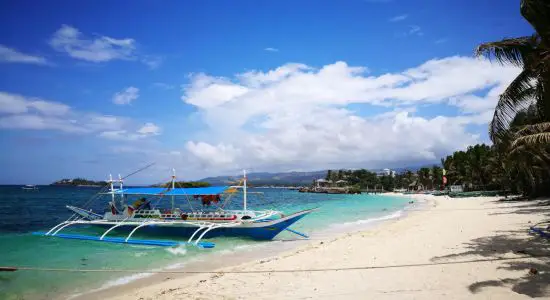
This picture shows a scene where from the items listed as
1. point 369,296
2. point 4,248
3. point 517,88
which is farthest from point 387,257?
point 4,248

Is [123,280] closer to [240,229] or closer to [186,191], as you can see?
[240,229]

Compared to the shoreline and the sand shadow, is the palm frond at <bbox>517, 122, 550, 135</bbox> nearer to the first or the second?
the sand shadow

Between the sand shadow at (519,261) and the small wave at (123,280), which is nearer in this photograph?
the sand shadow at (519,261)

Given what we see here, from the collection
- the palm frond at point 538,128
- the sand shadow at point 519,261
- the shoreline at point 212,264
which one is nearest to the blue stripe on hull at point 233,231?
the shoreline at point 212,264

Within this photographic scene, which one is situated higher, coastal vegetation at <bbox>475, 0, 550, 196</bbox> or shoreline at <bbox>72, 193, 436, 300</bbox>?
coastal vegetation at <bbox>475, 0, 550, 196</bbox>

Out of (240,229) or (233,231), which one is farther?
(233,231)

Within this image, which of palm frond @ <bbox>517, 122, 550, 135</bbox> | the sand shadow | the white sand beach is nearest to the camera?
the sand shadow

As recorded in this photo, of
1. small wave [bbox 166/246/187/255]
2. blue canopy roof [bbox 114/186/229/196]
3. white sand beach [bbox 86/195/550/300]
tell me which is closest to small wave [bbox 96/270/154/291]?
white sand beach [bbox 86/195/550/300]

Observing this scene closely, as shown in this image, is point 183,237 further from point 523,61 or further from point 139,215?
point 523,61

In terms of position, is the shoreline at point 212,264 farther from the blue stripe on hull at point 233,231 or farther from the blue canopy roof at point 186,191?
the blue canopy roof at point 186,191

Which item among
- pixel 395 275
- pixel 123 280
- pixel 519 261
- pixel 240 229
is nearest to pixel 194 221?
pixel 240 229

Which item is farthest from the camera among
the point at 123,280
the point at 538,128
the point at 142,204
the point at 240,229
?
the point at 142,204

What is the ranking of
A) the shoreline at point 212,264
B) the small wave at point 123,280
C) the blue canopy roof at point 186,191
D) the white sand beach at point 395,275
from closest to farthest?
1. the white sand beach at point 395,275
2. the shoreline at point 212,264
3. the small wave at point 123,280
4. the blue canopy roof at point 186,191

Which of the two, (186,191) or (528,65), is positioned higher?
(528,65)
